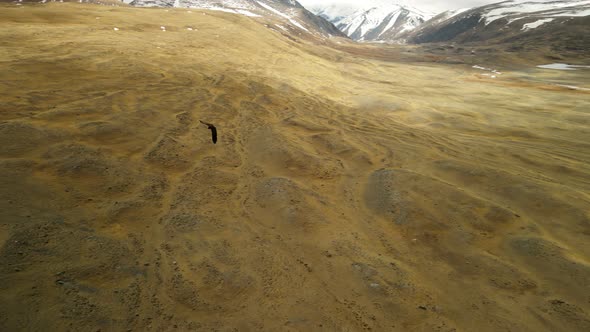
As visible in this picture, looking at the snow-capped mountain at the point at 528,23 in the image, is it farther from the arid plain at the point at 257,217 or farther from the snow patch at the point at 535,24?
the arid plain at the point at 257,217

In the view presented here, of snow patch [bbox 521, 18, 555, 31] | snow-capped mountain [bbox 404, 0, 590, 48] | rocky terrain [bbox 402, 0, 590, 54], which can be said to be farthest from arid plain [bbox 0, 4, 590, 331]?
snow patch [bbox 521, 18, 555, 31]

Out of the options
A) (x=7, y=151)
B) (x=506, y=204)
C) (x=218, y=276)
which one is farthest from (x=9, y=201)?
(x=506, y=204)

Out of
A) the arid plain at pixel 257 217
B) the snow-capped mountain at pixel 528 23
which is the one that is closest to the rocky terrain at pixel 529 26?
the snow-capped mountain at pixel 528 23

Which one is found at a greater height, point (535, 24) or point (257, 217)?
point (535, 24)

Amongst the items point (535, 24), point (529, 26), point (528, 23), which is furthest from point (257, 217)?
point (528, 23)

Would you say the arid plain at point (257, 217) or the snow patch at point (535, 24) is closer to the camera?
the arid plain at point (257, 217)

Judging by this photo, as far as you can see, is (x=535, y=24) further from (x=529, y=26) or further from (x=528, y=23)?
(x=528, y=23)
